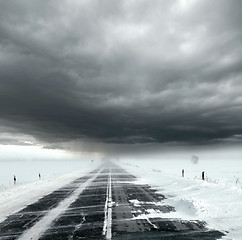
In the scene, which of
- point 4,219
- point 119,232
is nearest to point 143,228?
point 119,232

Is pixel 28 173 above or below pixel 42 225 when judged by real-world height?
above

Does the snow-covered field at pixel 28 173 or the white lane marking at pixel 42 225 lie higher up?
the snow-covered field at pixel 28 173

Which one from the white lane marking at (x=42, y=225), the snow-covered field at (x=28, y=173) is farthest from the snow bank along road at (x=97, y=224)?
the snow-covered field at (x=28, y=173)

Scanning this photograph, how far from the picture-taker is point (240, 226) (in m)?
8.57

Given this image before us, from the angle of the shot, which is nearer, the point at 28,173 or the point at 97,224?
the point at 97,224

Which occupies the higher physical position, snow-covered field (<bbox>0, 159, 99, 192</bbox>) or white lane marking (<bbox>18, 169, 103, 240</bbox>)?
snow-covered field (<bbox>0, 159, 99, 192</bbox>)

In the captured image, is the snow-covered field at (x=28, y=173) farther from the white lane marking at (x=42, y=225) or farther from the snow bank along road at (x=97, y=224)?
the snow bank along road at (x=97, y=224)

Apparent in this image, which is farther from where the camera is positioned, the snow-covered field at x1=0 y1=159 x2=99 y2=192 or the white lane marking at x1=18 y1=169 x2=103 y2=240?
the snow-covered field at x1=0 y1=159 x2=99 y2=192

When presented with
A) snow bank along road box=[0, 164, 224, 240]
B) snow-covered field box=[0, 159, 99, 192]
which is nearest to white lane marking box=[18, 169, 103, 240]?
snow bank along road box=[0, 164, 224, 240]

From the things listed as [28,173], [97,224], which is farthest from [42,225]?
[28,173]

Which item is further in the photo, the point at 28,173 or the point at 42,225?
the point at 28,173

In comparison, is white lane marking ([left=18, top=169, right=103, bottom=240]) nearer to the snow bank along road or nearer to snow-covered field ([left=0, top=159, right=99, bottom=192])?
the snow bank along road

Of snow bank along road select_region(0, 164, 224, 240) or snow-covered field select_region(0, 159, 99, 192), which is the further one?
snow-covered field select_region(0, 159, 99, 192)

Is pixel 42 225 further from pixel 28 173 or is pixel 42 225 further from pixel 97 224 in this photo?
pixel 28 173
